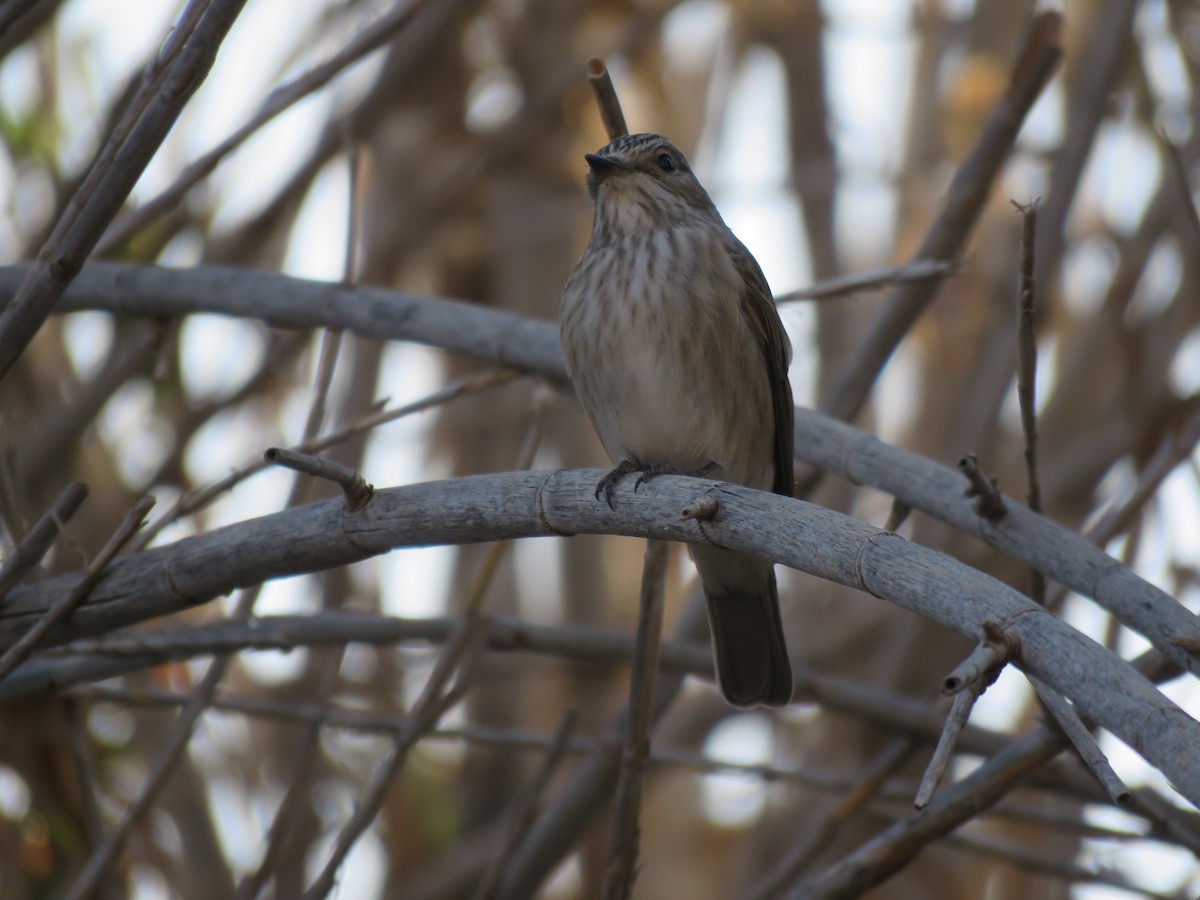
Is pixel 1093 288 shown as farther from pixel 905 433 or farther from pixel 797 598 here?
pixel 797 598

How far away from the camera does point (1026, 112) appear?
3.48m

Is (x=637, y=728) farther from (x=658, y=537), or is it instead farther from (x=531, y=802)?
(x=658, y=537)

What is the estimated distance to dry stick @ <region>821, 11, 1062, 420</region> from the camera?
11.5 ft

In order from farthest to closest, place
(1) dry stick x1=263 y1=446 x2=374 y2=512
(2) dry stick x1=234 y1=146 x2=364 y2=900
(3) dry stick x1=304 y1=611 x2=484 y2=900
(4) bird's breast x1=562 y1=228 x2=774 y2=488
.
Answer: (4) bird's breast x1=562 y1=228 x2=774 y2=488
(2) dry stick x1=234 y1=146 x2=364 y2=900
(3) dry stick x1=304 y1=611 x2=484 y2=900
(1) dry stick x1=263 y1=446 x2=374 y2=512

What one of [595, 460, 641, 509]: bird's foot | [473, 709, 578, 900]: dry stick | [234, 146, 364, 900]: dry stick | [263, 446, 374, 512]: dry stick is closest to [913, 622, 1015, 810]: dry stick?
[595, 460, 641, 509]: bird's foot

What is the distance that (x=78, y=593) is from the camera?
2.53 metres

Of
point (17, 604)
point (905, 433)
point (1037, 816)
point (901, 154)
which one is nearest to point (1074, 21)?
point (901, 154)

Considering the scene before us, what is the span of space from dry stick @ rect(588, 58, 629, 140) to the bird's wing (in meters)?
0.72

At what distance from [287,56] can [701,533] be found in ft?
10.8

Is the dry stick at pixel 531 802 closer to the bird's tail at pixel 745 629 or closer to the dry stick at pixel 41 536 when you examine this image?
the bird's tail at pixel 745 629

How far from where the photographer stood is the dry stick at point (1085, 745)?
1584mm

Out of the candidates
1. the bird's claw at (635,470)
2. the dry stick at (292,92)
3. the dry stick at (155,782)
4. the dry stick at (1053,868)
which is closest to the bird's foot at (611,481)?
the bird's claw at (635,470)

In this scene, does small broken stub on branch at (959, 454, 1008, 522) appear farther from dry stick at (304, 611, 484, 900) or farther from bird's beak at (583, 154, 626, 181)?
bird's beak at (583, 154, 626, 181)

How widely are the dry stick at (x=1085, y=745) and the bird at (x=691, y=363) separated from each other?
1.75 metres
